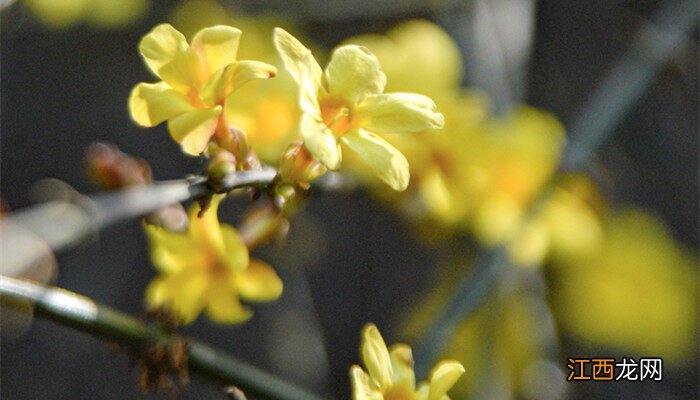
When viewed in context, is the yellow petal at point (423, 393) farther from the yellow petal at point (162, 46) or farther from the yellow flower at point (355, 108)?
the yellow petal at point (162, 46)

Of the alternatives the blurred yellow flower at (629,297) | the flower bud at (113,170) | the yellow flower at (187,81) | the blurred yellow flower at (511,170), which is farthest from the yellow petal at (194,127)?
the blurred yellow flower at (629,297)

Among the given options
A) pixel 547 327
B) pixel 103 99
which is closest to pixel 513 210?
pixel 547 327

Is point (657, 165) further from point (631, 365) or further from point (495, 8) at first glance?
point (631, 365)

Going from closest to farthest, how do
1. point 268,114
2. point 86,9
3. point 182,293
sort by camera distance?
point 182,293, point 268,114, point 86,9

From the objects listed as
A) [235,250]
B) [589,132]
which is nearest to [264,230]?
[235,250]

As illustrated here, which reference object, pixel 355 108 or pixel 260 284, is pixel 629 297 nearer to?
pixel 260 284
